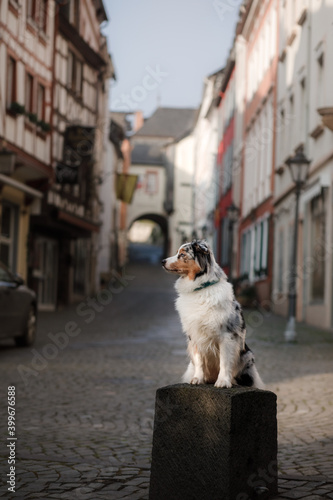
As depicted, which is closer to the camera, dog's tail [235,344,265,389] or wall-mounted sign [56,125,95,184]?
dog's tail [235,344,265,389]

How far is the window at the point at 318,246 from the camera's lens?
739 inches

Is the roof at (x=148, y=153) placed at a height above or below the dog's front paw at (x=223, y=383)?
above

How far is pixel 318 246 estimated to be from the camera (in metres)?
19.4

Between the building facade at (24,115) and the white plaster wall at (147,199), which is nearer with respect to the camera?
the building facade at (24,115)

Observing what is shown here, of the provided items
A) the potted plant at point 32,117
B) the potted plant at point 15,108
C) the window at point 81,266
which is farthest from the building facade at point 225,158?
the potted plant at point 15,108

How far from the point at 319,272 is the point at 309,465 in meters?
14.2

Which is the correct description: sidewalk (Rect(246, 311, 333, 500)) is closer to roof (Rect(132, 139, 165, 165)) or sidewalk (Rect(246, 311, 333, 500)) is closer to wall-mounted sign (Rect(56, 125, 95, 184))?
wall-mounted sign (Rect(56, 125, 95, 184))

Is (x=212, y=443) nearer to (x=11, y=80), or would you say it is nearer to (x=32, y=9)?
(x=11, y=80)

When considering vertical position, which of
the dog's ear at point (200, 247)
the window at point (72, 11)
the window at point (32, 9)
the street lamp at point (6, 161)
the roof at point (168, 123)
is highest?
the roof at point (168, 123)

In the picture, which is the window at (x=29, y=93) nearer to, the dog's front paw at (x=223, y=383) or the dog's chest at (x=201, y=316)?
the dog's chest at (x=201, y=316)

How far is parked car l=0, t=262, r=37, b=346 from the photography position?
1234 centimetres

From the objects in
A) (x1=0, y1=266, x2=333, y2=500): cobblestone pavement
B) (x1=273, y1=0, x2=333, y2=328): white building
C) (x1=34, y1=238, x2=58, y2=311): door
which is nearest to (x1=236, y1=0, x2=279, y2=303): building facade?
(x1=273, y1=0, x2=333, y2=328): white building

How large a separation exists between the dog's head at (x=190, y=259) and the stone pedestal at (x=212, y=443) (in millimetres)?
623

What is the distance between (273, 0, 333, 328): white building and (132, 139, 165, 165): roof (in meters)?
45.8
